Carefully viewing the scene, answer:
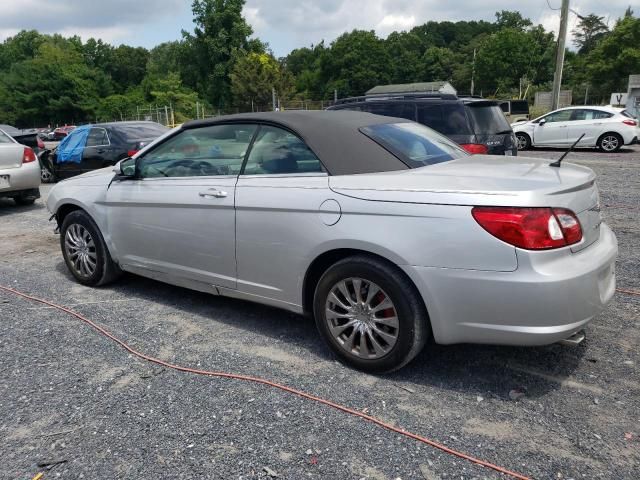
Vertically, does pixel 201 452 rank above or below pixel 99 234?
below

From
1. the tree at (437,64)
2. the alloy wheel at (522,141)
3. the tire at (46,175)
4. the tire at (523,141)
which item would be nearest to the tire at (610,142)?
the tire at (523,141)

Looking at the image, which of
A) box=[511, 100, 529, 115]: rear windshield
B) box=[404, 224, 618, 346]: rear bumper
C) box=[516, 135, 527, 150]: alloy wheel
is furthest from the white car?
box=[404, 224, 618, 346]: rear bumper

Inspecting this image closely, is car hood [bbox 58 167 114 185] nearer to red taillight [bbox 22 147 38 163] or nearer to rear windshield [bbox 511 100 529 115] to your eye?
red taillight [bbox 22 147 38 163]

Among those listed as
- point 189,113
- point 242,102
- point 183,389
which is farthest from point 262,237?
point 242,102

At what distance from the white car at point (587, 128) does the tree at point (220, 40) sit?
180 ft

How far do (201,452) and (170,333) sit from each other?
151 centimetres

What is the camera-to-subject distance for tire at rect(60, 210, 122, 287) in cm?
475

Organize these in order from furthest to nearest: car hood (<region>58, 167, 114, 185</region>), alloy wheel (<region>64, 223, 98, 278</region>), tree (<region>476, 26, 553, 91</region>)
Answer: tree (<region>476, 26, 553, 91</region>) < alloy wheel (<region>64, 223, 98, 278</region>) < car hood (<region>58, 167, 114, 185</region>)

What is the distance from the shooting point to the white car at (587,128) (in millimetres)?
15727

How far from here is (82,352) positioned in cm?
362

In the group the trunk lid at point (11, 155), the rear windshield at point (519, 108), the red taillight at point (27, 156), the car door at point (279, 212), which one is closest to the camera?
the car door at point (279, 212)

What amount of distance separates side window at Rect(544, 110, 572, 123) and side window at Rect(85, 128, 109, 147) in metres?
13.4

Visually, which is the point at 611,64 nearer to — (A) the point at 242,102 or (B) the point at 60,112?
(A) the point at 242,102

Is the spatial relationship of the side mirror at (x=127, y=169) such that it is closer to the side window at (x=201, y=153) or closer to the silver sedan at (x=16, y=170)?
the side window at (x=201, y=153)
